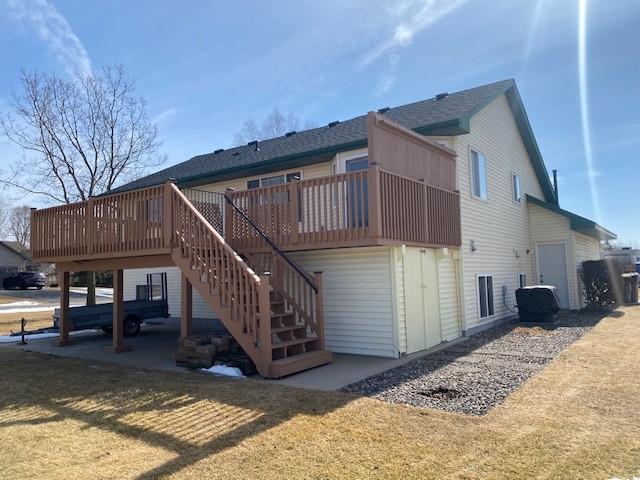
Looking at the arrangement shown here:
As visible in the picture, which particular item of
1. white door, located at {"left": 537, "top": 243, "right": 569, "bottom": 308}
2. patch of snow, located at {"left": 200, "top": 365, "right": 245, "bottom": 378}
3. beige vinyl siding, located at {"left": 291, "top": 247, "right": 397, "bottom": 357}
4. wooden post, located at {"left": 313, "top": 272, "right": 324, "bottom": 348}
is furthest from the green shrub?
patch of snow, located at {"left": 200, "top": 365, "right": 245, "bottom": 378}

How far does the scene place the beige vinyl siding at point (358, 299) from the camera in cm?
889

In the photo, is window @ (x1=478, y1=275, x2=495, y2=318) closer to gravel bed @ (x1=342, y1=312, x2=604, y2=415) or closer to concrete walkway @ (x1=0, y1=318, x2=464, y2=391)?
gravel bed @ (x1=342, y1=312, x2=604, y2=415)

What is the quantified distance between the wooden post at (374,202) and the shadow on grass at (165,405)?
298 cm

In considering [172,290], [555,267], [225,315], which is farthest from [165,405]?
[555,267]

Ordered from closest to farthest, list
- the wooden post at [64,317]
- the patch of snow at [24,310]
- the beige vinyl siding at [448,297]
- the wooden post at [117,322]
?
the wooden post at [117,322] < the beige vinyl siding at [448,297] < the wooden post at [64,317] < the patch of snow at [24,310]

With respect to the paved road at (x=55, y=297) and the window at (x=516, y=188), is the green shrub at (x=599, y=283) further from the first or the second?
the paved road at (x=55, y=297)

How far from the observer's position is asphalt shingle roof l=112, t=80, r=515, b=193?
10.9m

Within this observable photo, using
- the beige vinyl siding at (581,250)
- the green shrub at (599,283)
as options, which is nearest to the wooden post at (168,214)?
the beige vinyl siding at (581,250)

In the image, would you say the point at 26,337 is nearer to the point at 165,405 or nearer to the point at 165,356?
the point at 165,356

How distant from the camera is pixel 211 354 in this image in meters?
7.88

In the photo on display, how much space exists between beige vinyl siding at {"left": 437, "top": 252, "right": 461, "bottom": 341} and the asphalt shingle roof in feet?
10.1

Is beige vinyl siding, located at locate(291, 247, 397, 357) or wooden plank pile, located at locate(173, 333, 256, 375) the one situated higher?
beige vinyl siding, located at locate(291, 247, 397, 357)

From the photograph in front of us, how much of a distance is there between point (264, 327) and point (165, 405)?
6.05ft

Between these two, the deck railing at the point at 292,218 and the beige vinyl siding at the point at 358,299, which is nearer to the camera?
the deck railing at the point at 292,218
